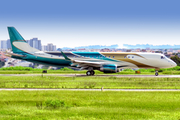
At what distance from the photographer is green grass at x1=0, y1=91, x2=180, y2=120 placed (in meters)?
16.6

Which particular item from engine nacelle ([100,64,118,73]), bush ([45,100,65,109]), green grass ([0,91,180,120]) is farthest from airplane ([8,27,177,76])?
bush ([45,100,65,109])

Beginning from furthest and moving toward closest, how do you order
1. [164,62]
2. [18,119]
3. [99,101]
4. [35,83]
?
[164,62] → [35,83] → [99,101] → [18,119]

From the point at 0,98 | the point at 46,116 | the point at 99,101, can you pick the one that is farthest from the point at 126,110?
the point at 0,98

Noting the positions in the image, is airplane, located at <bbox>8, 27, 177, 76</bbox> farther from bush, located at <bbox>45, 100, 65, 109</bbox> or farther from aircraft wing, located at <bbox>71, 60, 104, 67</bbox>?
bush, located at <bbox>45, 100, 65, 109</bbox>

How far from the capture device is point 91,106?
776 inches

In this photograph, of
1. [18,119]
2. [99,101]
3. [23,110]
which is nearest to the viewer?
[18,119]

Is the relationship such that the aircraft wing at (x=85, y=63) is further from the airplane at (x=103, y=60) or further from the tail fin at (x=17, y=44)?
the tail fin at (x=17, y=44)

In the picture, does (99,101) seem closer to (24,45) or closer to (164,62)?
(164,62)

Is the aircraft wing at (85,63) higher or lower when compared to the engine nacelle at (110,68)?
higher

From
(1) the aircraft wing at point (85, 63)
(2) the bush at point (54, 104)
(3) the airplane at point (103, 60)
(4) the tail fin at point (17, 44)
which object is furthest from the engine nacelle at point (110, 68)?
(2) the bush at point (54, 104)

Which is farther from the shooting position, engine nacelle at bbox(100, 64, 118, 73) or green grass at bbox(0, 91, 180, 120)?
engine nacelle at bbox(100, 64, 118, 73)

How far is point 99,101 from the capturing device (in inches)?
832

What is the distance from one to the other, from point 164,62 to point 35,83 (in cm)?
2384

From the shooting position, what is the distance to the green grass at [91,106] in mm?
16594
